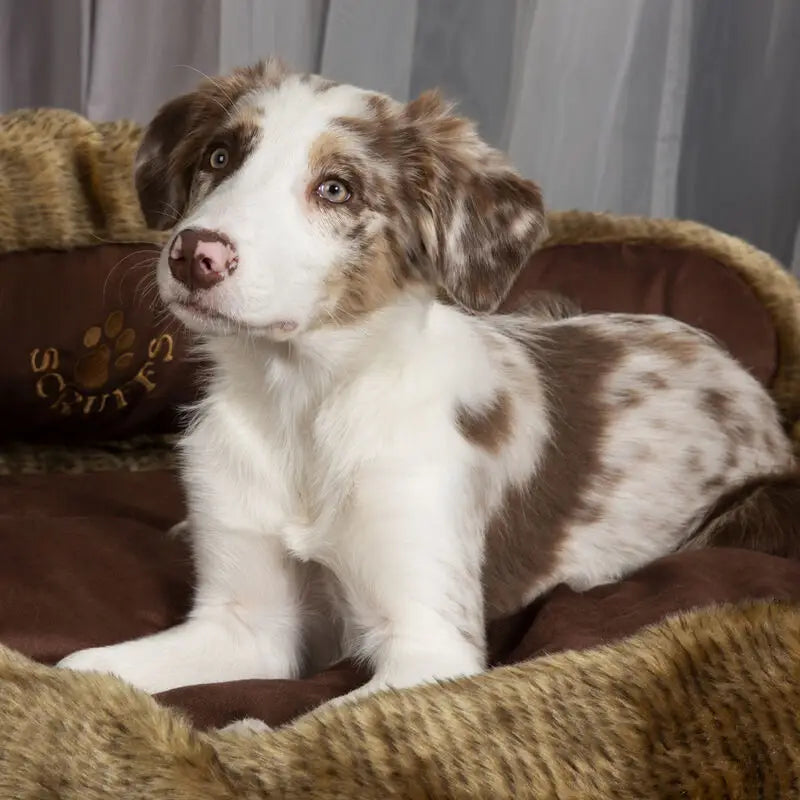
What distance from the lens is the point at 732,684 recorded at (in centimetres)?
178

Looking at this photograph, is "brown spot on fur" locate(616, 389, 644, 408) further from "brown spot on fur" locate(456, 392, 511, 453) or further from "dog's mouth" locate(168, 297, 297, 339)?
"dog's mouth" locate(168, 297, 297, 339)

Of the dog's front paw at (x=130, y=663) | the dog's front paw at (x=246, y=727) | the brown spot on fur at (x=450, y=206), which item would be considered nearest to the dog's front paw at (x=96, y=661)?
the dog's front paw at (x=130, y=663)

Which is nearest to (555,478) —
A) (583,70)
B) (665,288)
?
(665,288)

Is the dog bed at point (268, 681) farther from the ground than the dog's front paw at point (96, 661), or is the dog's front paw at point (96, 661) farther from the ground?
the dog bed at point (268, 681)

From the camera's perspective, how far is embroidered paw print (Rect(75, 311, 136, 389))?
3375 millimetres

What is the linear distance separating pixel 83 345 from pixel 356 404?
1.16 metres

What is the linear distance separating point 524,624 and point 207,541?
648 millimetres

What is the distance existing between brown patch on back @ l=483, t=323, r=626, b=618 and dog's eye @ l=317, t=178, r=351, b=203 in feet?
2.29

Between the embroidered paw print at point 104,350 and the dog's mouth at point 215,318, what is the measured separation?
1.26m

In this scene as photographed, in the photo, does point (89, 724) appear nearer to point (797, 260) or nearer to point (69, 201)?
point (69, 201)

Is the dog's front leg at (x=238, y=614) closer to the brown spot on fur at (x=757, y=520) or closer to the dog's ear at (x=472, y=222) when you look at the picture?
the dog's ear at (x=472, y=222)

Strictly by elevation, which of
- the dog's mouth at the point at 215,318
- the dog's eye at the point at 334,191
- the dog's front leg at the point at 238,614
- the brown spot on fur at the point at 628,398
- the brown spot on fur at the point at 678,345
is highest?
the dog's eye at the point at 334,191

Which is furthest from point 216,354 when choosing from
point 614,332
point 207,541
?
point 614,332

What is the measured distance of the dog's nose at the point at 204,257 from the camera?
205cm
